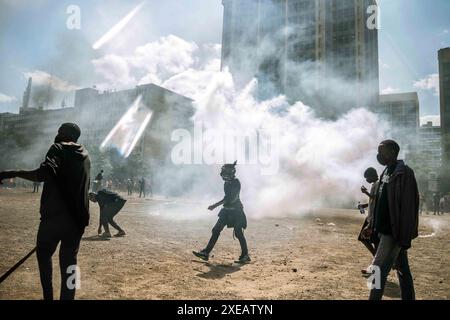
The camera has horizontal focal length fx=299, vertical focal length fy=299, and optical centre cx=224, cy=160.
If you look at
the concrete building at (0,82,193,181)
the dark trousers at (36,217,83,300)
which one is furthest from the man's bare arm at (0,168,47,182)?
the concrete building at (0,82,193,181)

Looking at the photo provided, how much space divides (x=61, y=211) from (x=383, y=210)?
11.7ft

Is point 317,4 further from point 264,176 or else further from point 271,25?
point 264,176

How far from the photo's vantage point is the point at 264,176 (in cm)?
1755

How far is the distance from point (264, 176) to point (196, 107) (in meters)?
7.83

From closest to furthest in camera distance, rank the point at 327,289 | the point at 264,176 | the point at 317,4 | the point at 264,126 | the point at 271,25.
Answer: the point at 327,289 → the point at 264,176 → the point at 264,126 → the point at 271,25 → the point at 317,4

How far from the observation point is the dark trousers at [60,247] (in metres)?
3.11

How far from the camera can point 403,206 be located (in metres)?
3.25

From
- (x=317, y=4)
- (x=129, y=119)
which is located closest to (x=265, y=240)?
(x=317, y=4)

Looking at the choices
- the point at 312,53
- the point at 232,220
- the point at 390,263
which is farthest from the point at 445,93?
the point at 390,263

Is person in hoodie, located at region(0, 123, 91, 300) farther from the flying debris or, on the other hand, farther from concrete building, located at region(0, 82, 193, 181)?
concrete building, located at region(0, 82, 193, 181)

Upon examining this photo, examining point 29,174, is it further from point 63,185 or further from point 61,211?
point 61,211

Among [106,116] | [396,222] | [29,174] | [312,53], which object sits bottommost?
[396,222]

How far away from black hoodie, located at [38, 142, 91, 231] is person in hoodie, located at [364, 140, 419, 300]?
329 cm

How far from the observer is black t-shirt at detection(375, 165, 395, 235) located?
3.40 metres
